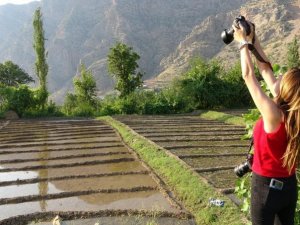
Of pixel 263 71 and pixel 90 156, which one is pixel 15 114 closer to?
pixel 90 156

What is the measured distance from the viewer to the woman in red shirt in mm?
2504

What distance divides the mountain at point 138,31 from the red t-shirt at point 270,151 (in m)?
62.9

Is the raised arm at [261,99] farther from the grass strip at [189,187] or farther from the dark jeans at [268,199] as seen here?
the grass strip at [189,187]

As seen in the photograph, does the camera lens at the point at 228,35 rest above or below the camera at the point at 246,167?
above

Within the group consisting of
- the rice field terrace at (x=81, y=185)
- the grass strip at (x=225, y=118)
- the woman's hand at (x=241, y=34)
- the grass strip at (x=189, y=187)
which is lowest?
the rice field terrace at (x=81, y=185)

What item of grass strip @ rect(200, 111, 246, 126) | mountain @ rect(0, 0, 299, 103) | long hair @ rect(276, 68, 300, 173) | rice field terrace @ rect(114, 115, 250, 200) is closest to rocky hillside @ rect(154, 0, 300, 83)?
mountain @ rect(0, 0, 299, 103)

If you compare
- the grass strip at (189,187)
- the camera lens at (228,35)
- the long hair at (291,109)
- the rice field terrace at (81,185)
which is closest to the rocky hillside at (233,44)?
the rice field terrace at (81,185)

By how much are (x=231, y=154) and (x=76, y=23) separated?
95703mm

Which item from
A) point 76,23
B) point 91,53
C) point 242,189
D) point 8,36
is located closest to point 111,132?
point 242,189

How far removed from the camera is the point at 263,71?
3.03 m

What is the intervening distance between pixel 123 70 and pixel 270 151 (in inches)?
869

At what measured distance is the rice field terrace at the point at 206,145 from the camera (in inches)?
295

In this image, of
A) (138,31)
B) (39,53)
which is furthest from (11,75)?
(138,31)

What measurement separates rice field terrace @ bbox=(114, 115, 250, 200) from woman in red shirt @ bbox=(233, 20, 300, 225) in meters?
3.37
